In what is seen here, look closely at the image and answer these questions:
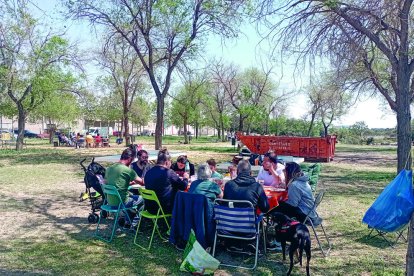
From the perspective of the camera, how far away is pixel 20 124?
23.2 metres

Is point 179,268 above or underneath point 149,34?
underneath

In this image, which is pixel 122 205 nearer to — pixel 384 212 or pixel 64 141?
pixel 384 212

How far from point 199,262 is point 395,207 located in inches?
103

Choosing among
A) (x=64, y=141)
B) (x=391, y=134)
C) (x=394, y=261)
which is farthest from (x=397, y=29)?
(x=391, y=134)

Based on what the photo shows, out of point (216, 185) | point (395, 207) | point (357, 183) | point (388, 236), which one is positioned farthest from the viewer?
point (357, 183)

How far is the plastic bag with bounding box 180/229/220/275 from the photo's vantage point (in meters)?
4.15

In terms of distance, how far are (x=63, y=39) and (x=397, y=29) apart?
19345 millimetres

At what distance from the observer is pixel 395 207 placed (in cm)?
466

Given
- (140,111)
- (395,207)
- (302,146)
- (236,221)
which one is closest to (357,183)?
(302,146)

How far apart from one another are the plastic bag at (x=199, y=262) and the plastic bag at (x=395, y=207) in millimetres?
2339

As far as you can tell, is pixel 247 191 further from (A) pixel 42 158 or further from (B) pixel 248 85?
(B) pixel 248 85

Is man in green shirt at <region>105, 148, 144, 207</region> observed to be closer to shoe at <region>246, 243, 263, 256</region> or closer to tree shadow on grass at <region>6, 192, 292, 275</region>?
tree shadow on grass at <region>6, 192, 292, 275</region>

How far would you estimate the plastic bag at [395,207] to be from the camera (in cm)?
→ 436

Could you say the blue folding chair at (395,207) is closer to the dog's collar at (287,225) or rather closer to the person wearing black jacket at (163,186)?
the dog's collar at (287,225)
